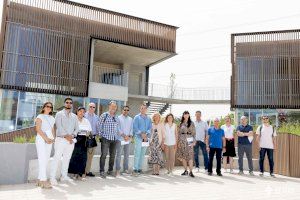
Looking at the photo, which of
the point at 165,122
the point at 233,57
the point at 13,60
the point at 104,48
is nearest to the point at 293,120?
the point at 233,57

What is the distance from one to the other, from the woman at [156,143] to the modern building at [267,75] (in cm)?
1299

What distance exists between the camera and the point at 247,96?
63.9ft

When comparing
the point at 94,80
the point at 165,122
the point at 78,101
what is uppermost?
the point at 94,80

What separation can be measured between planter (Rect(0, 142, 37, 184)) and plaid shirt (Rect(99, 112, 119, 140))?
1.63m

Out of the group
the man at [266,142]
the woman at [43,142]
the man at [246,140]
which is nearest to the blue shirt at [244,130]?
the man at [246,140]

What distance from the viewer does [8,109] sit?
1458 cm

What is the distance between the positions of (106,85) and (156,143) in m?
10.3

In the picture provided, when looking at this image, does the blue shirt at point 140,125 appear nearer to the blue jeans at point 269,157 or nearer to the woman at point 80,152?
the woman at point 80,152

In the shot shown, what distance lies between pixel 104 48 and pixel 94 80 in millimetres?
2361

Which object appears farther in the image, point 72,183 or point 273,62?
point 273,62

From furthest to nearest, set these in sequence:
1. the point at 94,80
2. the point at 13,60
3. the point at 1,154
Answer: the point at 94,80 < the point at 13,60 < the point at 1,154

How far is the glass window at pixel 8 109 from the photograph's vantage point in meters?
14.3

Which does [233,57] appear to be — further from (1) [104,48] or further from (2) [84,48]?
(2) [84,48]

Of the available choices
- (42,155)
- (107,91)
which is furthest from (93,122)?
(107,91)
